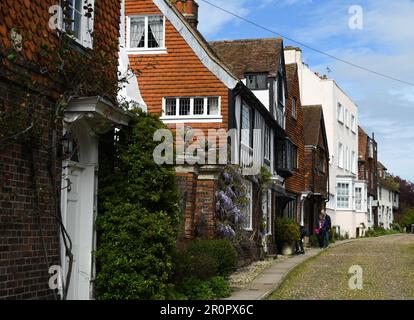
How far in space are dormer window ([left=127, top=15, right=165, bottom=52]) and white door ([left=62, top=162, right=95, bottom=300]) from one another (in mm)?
11459

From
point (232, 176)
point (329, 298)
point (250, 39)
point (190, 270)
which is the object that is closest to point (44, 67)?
point (190, 270)

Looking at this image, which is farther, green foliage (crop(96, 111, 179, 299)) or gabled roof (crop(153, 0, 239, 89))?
gabled roof (crop(153, 0, 239, 89))

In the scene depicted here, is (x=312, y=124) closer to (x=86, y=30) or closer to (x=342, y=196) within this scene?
(x=342, y=196)

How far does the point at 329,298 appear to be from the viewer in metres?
12.6

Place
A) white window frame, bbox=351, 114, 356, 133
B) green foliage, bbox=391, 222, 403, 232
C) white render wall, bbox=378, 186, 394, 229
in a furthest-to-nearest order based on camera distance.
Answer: white render wall, bbox=378, 186, 394, 229
green foliage, bbox=391, 222, 403, 232
white window frame, bbox=351, 114, 356, 133

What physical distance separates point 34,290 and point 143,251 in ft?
6.26

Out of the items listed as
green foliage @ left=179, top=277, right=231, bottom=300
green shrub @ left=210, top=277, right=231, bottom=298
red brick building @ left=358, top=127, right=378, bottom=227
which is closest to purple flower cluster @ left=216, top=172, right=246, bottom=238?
green shrub @ left=210, top=277, right=231, bottom=298

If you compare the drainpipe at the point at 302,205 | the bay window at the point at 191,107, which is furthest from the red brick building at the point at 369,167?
the bay window at the point at 191,107

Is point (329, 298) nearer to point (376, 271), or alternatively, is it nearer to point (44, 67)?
point (376, 271)

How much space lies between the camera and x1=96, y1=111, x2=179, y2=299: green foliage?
967cm

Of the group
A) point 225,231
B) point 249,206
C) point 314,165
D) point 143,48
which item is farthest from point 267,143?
point 314,165

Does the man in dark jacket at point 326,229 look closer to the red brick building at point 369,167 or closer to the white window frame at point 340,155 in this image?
the white window frame at point 340,155

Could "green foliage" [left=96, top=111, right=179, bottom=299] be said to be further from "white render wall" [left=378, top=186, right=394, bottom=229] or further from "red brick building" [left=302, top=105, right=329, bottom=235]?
"white render wall" [left=378, top=186, right=394, bottom=229]

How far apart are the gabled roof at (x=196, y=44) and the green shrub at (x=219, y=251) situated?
238 inches
